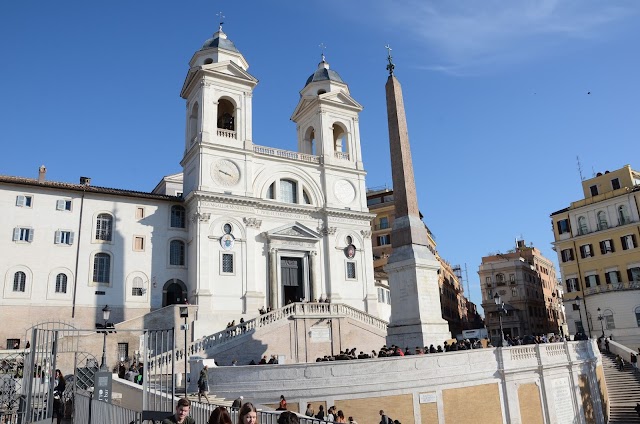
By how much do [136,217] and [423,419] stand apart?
22284 mm

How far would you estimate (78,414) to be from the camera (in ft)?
40.1

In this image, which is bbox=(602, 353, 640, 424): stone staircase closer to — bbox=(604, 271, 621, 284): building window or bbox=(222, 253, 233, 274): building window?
bbox=(604, 271, 621, 284): building window

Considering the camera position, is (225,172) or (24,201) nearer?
(24,201)

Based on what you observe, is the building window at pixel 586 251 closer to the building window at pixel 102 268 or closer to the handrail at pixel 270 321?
the handrail at pixel 270 321

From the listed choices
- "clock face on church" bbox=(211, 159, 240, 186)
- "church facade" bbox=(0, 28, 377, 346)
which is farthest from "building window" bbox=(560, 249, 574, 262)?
"clock face on church" bbox=(211, 159, 240, 186)

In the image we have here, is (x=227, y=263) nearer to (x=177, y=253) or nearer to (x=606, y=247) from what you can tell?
(x=177, y=253)

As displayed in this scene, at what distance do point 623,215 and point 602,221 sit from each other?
1841mm

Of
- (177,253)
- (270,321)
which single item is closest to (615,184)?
(270,321)

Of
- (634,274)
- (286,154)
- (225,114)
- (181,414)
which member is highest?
(225,114)

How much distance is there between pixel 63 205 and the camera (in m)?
31.8

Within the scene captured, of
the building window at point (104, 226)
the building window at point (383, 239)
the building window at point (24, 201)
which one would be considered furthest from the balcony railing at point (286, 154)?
the building window at point (383, 239)

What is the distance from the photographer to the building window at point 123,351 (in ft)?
88.9

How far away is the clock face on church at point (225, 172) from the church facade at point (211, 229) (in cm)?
7

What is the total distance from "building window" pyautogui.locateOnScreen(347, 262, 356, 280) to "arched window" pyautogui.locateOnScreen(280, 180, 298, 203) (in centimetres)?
604
